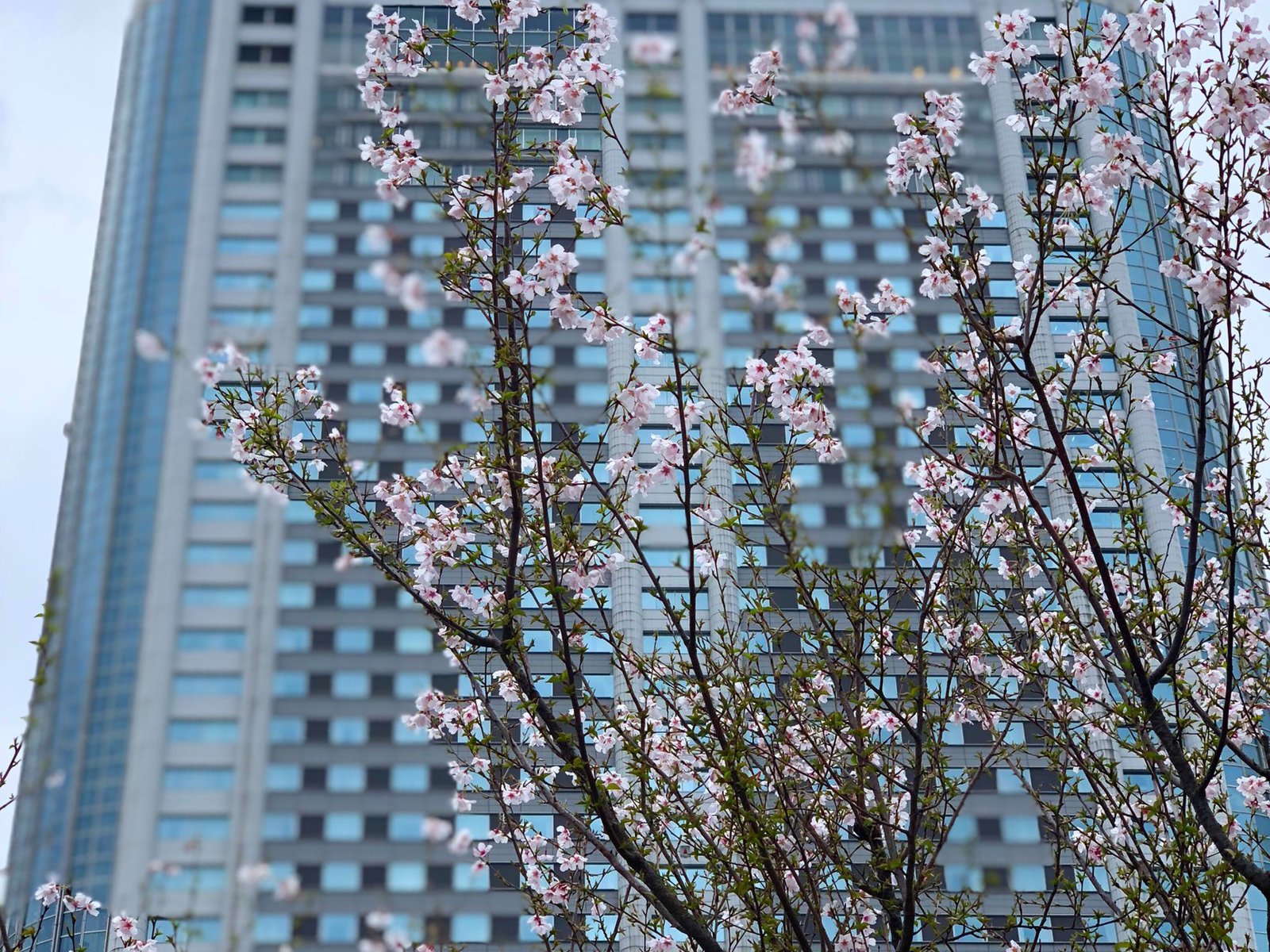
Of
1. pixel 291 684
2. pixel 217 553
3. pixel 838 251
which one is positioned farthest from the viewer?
pixel 838 251

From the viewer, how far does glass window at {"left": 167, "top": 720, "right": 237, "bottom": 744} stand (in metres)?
2.77

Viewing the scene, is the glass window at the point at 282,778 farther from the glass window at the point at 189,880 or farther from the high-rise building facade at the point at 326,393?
the glass window at the point at 189,880

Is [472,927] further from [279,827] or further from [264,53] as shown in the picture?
[264,53]

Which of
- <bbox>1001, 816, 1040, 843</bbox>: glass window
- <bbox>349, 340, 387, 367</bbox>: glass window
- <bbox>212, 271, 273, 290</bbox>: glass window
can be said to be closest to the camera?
<bbox>212, 271, 273, 290</bbox>: glass window

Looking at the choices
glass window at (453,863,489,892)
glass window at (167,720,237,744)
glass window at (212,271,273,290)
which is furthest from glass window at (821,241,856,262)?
glass window at (167,720,237,744)

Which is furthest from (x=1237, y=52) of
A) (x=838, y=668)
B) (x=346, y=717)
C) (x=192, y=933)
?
(x=192, y=933)

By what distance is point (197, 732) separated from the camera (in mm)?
2781

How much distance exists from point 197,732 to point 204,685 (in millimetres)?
125

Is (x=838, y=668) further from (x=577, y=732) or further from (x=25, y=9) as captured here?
(x=25, y=9)

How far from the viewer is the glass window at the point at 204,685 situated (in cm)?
283

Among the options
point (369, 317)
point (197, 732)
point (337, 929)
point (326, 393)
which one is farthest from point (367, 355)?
point (337, 929)

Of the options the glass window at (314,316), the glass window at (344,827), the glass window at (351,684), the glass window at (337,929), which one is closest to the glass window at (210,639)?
the glass window at (351,684)

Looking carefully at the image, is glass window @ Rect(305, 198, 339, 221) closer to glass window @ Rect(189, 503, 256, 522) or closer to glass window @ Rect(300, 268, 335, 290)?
glass window @ Rect(300, 268, 335, 290)

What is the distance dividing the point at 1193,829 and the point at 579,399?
3.83 m
